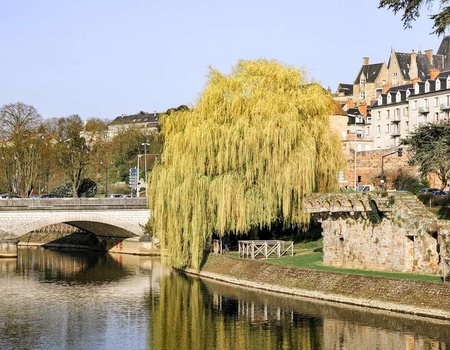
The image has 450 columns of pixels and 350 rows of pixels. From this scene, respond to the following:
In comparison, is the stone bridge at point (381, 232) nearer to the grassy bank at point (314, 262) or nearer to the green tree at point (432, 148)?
the grassy bank at point (314, 262)

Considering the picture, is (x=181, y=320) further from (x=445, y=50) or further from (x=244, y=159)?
(x=445, y=50)

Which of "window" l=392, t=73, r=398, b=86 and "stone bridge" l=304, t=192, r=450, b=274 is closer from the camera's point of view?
"stone bridge" l=304, t=192, r=450, b=274

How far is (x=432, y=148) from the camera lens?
223 feet

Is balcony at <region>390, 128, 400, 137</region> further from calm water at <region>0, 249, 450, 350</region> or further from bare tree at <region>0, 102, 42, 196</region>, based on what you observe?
calm water at <region>0, 249, 450, 350</region>

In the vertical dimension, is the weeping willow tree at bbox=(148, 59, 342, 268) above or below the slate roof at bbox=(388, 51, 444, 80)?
below

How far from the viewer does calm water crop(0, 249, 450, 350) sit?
1377 inches

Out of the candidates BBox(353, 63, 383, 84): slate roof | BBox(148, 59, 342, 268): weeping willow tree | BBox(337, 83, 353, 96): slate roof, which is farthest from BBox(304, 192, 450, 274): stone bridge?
BBox(337, 83, 353, 96): slate roof

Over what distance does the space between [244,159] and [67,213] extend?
24814mm

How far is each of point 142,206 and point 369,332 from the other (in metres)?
42.6

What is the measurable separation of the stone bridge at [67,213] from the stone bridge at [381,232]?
94.3 ft

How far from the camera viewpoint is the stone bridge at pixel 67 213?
7525 centimetres

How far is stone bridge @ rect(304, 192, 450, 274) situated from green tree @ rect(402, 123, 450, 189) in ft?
63.0

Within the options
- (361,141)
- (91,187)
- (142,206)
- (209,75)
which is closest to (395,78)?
(361,141)

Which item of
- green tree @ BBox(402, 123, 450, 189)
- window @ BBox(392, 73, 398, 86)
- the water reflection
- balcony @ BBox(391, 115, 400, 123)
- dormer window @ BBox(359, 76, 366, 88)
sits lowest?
the water reflection
